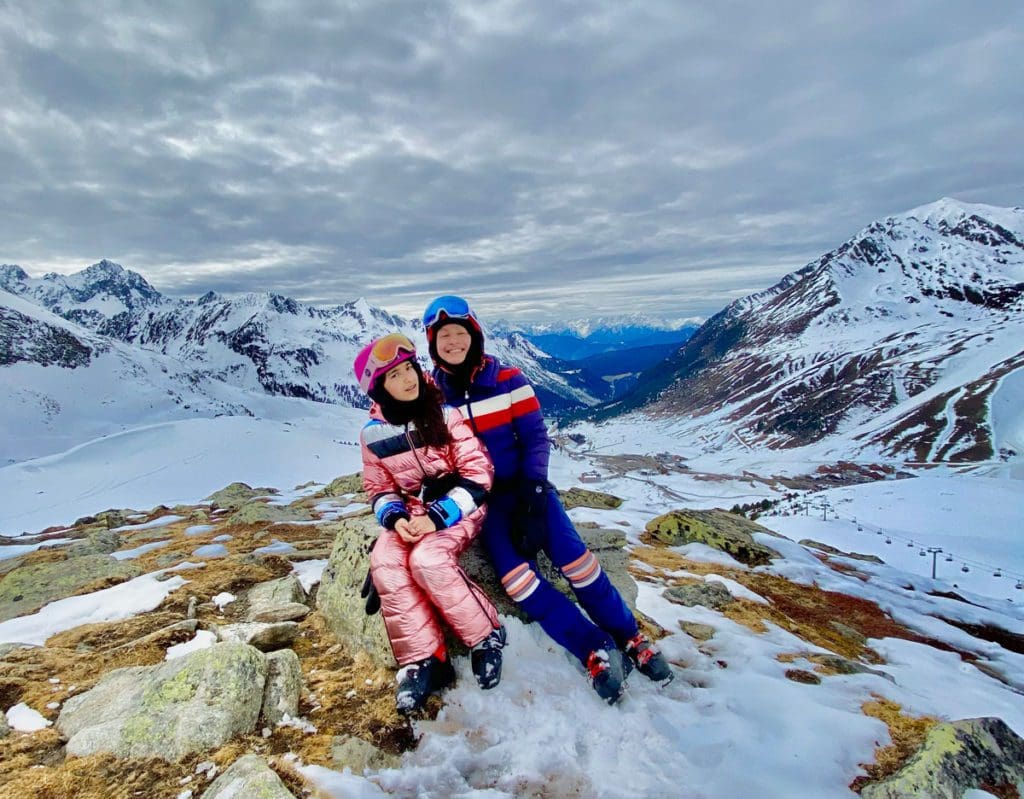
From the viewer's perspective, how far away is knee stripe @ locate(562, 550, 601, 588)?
659 centimetres

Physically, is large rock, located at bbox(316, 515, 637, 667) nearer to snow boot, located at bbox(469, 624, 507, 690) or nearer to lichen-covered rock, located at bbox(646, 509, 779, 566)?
snow boot, located at bbox(469, 624, 507, 690)

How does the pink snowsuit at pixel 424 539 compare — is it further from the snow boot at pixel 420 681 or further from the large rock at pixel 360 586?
the large rock at pixel 360 586

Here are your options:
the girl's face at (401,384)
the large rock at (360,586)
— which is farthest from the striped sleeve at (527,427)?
the large rock at (360,586)

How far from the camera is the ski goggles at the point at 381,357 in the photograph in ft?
21.2

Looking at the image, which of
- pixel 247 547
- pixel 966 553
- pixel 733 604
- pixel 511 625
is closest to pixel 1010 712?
pixel 733 604

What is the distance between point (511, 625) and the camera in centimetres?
688

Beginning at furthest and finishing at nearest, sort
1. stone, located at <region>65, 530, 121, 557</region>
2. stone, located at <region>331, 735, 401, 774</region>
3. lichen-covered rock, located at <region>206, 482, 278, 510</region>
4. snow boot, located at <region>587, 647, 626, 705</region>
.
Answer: lichen-covered rock, located at <region>206, 482, 278, 510</region> → stone, located at <region>65, 530, 121, 557</region> → snow boot, located at <region>587, 647, 626, 705</region> → stone, located at <region>331, 735, 401, 774</region>

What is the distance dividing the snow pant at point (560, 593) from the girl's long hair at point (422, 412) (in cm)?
148

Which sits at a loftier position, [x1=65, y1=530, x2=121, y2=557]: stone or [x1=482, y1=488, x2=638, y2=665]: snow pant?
[x1=482, y1=488, x2=638, y2=665]: snow pant

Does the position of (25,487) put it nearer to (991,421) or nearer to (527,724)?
(527,724)

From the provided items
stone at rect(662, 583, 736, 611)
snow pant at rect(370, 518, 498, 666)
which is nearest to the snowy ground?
stone at rect(662, 583, 736, 611)

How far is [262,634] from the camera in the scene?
22.7 ft

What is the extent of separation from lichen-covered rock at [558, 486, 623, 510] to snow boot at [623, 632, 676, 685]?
18.4 m

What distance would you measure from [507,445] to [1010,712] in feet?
30.6
